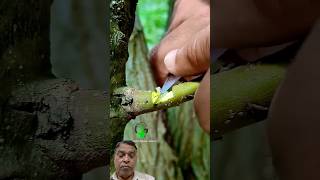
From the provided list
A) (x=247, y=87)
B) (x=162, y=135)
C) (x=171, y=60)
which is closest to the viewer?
(x=247, y=87)

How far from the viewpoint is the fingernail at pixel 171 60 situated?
4.00ft

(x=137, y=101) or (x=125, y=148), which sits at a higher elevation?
(x=137, y=101)

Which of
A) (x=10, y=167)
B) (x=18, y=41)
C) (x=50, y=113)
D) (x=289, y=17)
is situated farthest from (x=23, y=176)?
(x=289, y=17)

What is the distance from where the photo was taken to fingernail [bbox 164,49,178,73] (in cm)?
122

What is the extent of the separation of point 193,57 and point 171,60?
0.06 meters

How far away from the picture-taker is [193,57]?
1182 mm

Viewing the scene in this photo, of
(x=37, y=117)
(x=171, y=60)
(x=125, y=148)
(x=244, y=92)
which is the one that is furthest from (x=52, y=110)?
(x=244, y=92)

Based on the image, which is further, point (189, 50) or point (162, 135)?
point (162, 135)

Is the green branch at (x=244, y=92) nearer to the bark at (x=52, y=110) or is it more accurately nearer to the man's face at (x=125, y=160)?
the bark at (x=52, y=110)

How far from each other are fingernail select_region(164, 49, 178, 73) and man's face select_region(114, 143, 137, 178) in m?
0.20

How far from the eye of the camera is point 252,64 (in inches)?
44.7

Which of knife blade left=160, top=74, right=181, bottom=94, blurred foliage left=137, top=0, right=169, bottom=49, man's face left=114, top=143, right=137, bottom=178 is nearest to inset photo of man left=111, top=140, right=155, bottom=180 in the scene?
man's face left=114, top=143, right=137, bottom=178

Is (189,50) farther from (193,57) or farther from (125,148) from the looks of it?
(125,148)

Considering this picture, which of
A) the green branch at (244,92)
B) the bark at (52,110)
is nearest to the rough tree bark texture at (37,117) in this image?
the bark at (52,110)
